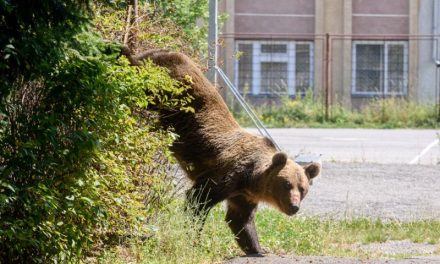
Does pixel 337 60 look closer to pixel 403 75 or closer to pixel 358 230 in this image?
pixel 403 75

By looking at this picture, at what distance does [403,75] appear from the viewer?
3612 centimetres

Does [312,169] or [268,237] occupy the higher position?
[312,169]

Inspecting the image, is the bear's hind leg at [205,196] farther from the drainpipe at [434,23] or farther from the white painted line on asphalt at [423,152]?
the drainpipe at [434,23]

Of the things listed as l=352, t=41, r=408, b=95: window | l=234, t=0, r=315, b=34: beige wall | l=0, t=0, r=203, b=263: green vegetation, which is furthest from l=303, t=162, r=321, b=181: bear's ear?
→ l=234, t=0, r=315, b=34: beige wall

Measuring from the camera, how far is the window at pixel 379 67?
35.9 m

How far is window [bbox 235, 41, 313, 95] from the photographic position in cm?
3584

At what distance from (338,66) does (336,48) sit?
0.61 meters

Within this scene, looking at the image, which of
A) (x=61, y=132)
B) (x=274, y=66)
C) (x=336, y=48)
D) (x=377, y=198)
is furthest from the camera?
(x=336, y=48)

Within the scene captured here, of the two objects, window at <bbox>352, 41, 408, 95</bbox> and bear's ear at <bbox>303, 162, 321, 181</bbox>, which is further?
window at <bbox>352, 41, 408, 95</bbox>

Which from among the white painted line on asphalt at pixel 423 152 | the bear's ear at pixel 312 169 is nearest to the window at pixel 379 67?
the white painted line on asphalt at pixel 423 152

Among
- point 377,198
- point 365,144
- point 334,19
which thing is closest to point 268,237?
point 377,198

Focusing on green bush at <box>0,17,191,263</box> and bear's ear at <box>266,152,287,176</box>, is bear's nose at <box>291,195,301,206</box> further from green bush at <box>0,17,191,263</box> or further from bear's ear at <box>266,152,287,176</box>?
green bush at <box>0,17,191,263</box>

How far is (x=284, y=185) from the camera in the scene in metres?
9.38

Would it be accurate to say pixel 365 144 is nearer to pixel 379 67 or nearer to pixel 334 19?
pixel 379 67
